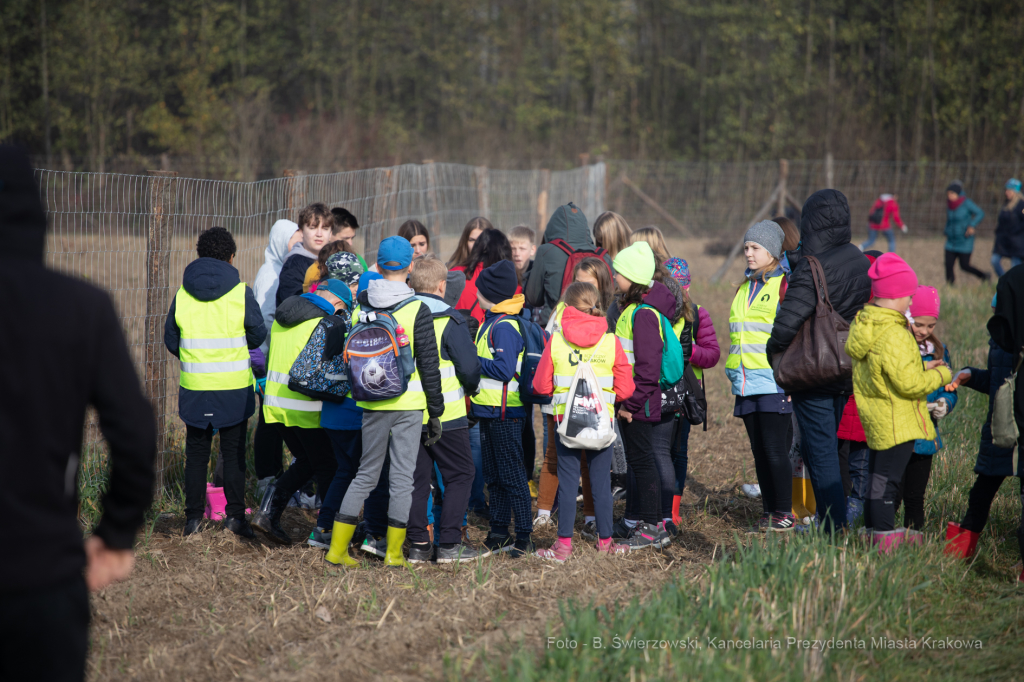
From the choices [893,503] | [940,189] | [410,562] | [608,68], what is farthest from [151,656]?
[608,68]

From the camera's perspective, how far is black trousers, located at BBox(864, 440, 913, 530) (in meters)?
3.71

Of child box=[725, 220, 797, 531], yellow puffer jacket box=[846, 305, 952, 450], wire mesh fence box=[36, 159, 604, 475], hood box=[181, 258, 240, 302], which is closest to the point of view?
yellow puffer jacket box=[846, 305, 952, 450]

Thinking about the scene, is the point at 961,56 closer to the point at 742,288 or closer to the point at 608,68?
the point at 608,68

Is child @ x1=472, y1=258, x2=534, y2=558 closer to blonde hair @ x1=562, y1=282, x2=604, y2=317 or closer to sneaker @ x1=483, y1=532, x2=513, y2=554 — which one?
sneaker @ x1=483, y1=532, x2=513, y2=554

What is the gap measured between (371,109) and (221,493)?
32.9m

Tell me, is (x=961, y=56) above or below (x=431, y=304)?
above

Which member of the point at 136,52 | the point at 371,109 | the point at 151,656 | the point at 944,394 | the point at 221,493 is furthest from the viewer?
the point at 371,109

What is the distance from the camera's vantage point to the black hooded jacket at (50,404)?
5.68 feet

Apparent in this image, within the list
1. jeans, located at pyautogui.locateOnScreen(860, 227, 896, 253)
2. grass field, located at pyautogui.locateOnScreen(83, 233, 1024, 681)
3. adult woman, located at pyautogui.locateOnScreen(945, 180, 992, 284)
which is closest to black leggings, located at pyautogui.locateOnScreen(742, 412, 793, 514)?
grass field, located at pyautogui.locateOnScreen(83, 233, 1024, 681)

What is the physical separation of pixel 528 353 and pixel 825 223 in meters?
1.71

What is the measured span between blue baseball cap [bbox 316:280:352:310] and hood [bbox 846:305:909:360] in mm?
2581

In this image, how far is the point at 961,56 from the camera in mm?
27719

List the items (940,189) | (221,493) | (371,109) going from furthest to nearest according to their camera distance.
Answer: (371,109) < (940,189) < (221,493)

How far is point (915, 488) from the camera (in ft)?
13.7
